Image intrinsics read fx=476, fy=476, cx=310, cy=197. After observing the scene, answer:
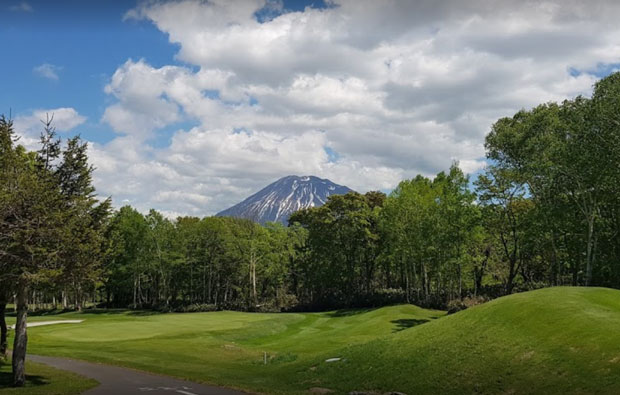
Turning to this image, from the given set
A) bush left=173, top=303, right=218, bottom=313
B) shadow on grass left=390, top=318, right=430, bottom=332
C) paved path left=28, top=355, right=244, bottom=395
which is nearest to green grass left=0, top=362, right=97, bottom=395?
paved path left=28, top=355, right=244, bottom=395

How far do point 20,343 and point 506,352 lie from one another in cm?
2666

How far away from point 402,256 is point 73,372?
56.9 metres

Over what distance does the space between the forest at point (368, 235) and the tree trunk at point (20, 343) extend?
104mm

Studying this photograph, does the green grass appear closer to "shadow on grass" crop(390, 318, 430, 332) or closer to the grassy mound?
the grassy mound

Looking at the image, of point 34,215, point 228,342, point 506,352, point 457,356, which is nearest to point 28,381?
point 34,215

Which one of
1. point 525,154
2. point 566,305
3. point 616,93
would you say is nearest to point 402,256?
point 525,154

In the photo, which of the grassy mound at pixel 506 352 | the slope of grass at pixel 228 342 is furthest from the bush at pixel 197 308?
the grassy mound at pixel 506 352

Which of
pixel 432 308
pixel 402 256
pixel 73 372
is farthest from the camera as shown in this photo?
pixel 402 256

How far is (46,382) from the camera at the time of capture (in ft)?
91.6

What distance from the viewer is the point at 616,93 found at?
147ft

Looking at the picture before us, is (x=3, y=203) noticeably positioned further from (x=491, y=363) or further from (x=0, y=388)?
(x=491, y=363)

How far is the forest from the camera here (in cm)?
2744

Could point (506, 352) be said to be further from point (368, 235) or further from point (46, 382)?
point (368, 235)

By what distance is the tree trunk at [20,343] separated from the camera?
26.5 meters
